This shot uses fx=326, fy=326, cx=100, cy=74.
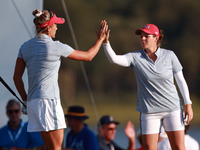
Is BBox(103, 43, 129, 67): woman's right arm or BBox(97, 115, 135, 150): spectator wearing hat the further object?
BBox(97, 115, 135, 150): spectator wearing hat

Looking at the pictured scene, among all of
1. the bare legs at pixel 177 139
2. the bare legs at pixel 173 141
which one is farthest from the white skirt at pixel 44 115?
the bare legs at pixel 177 139

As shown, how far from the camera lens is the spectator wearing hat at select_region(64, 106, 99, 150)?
3.88 meters

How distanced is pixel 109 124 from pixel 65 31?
1355cm

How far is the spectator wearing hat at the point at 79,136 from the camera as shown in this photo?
12.7 feet

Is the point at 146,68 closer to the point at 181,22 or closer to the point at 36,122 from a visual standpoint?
the point at 36,122

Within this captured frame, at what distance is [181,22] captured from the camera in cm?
1989

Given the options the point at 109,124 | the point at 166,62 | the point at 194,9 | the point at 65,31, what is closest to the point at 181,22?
the point at 194,9

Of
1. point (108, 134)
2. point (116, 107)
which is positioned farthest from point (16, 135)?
point (116, 107)

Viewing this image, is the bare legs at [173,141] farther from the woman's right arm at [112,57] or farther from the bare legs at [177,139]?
the woman's right arm at [112,57]

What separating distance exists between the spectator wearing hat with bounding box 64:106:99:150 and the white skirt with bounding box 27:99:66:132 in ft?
6.10

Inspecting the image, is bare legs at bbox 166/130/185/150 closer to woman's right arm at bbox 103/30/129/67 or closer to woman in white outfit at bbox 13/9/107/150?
woman's right arm at bbox 103/30/129/67

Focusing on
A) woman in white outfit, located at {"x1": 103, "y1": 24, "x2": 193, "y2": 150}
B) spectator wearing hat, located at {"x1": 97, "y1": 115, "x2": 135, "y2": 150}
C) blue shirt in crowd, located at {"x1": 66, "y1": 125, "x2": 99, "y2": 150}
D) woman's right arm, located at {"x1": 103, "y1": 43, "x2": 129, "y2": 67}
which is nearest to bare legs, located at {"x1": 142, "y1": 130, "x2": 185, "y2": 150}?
woman in white outfit, located at {"x1": 103, "y1": 24, "x2": 193, "y2": 150}

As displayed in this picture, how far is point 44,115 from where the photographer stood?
2053 millimetres

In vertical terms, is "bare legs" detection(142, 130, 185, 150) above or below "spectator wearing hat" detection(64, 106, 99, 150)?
above
